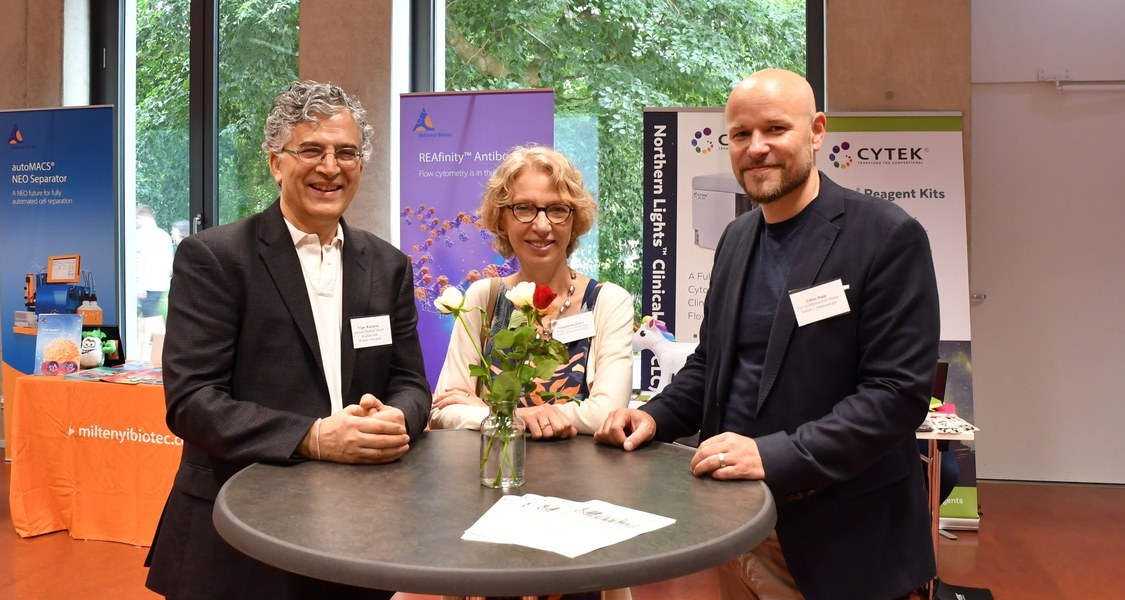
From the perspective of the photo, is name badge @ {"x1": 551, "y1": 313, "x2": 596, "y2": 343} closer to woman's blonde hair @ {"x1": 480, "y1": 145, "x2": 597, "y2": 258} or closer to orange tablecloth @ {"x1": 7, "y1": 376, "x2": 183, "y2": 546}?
woman's blonde hair @ {"x1": 480, "y1": 145, "x2": 597, "y2": 258}

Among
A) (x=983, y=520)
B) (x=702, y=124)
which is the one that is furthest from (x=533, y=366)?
(x=983, y=520)

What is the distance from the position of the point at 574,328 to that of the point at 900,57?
380 cm

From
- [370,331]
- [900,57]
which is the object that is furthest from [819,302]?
[900,57]

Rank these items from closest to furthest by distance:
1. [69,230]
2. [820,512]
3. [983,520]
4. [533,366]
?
[533,366] → [820,512] → [983,520] → [69,230]

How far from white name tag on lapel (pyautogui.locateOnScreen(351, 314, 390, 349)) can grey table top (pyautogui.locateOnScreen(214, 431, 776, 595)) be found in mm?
281

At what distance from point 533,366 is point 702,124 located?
12.2ft

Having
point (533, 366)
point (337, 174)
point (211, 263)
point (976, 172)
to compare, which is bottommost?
Result: point (533, 366)

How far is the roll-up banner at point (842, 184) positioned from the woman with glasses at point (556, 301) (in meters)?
2.51

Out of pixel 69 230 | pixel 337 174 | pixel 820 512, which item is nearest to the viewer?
pixel 820 512

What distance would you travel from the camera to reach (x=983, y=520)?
472 centimetres

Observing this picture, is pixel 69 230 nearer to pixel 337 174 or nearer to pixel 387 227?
pixel 387 227

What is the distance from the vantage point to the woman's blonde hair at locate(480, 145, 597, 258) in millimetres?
2344

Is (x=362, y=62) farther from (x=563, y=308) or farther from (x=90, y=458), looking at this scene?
(x=563, y=308)

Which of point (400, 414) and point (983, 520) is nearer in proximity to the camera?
point (400, 414)
